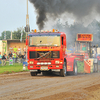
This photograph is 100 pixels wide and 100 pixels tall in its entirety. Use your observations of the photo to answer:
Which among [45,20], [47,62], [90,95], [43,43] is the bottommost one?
[90,95]

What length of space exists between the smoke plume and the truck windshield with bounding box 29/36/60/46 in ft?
17.9

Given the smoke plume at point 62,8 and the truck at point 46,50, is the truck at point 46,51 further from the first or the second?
the smoke plume at point 62,8

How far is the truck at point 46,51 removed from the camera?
1510 centimetres

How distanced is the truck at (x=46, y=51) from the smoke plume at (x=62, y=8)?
5.47m

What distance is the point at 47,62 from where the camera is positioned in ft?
50.0

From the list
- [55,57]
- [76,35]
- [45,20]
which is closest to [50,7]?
[45,20]

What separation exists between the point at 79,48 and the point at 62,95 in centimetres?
1223

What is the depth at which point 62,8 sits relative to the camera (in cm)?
2164

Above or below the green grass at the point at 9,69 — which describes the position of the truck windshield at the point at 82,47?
above

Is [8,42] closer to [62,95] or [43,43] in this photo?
[43,43]

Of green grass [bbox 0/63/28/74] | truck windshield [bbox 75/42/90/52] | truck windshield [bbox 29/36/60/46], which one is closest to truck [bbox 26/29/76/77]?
truck windshield [bbox 29/36/60/46]

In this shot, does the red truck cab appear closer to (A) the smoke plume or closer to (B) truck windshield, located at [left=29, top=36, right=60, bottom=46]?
(B) truck windshield, located at [left=29, top=36, right=60, bottom=46]

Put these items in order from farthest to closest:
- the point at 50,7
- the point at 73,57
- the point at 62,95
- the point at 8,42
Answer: the point at 8,42 < the point at 50,7 < the point at 73,57 < the point at 62,95

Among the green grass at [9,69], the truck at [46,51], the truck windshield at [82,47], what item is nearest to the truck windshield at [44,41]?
the truck at [46,51]
